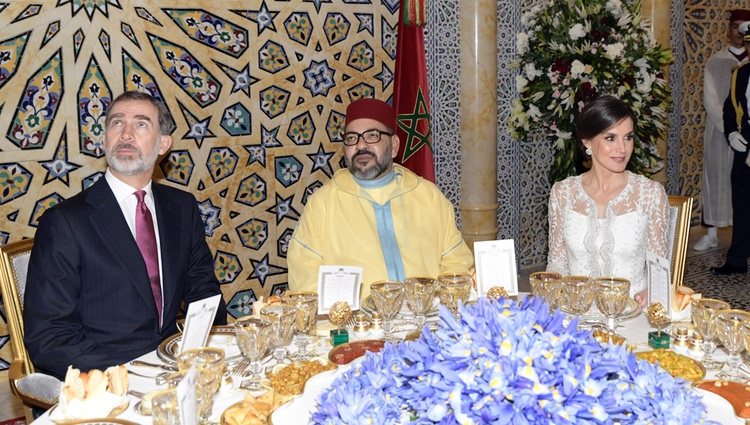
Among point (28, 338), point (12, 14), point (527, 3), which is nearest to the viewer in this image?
point (28, 338)

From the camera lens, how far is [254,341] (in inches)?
73.4

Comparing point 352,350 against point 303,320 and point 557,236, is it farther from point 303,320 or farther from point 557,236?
point 557,236

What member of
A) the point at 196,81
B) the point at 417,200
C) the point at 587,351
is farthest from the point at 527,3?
the point at 587,351

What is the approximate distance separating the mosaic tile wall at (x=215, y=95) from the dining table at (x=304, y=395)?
239 centimetres

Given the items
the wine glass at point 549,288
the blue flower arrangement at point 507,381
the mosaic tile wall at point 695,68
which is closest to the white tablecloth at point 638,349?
the wine glass at point 549,288

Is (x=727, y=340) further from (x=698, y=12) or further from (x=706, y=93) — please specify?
(x=698, y=12)

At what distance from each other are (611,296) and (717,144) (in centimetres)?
617

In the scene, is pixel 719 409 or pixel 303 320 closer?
pixel 719 409

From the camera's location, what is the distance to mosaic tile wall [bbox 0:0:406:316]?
4059mm

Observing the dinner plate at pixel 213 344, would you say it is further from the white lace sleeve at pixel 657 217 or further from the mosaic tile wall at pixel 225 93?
the mosaic tile wall at pixel 225 93

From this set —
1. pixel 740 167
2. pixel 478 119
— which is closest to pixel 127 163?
pixel 478 119

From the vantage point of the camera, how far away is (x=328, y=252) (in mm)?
3260

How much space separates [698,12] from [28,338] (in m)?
7.15

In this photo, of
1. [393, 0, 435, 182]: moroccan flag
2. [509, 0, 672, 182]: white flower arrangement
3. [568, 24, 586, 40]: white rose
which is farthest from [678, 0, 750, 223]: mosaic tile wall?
[393, 0, 435, 182]: moroccan flag
